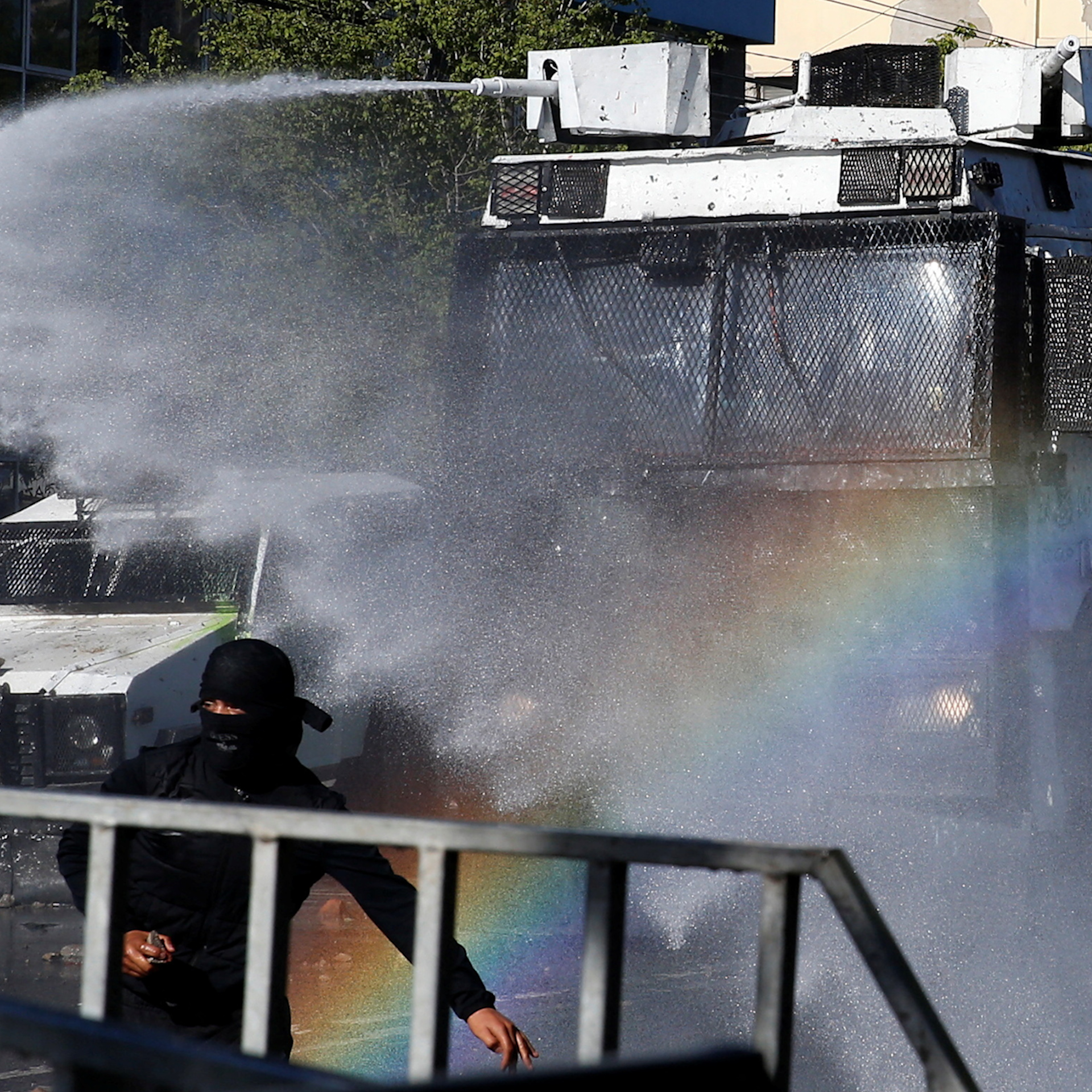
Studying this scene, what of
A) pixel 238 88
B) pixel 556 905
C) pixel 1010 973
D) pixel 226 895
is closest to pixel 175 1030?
pixel 226 895

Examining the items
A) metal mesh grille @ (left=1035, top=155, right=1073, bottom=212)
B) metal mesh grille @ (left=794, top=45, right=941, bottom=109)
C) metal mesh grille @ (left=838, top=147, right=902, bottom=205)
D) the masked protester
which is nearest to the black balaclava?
the masked protester

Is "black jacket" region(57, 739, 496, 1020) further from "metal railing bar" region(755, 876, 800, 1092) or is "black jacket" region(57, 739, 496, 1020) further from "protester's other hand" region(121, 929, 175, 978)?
"metal railing bar" region(755, 876, 800, 1092)

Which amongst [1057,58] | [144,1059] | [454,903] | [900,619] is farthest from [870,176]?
[144,1059]

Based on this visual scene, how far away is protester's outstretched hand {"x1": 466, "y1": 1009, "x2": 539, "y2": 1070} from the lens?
3.21 m

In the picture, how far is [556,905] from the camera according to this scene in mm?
7066

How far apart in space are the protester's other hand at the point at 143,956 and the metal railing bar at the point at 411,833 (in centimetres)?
90

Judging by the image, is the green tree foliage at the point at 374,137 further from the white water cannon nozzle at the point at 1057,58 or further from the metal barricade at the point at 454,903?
the metal barricade at the point at 454,903

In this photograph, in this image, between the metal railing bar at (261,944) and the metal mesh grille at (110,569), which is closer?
the metal railing bar at (261,944)

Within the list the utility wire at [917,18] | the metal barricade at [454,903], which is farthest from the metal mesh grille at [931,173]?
the utility wire at [917,18]

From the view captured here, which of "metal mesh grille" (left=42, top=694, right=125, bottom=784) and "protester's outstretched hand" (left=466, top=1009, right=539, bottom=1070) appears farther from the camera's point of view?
"metal mesh grille" (left=42, top=694, right=125, bottom=784)

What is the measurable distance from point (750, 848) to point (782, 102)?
558 cm

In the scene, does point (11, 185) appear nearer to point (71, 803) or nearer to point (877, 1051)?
point (877, 1051)

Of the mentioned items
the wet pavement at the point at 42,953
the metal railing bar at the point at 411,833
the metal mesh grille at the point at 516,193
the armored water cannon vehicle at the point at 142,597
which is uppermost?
the metal mesh grille at the point at 516,193

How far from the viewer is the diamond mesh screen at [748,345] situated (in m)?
5.77
